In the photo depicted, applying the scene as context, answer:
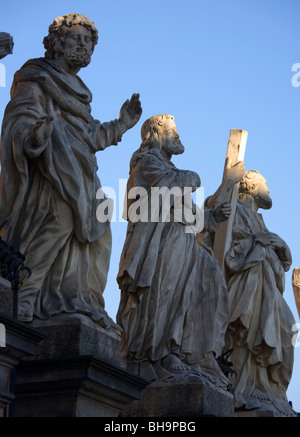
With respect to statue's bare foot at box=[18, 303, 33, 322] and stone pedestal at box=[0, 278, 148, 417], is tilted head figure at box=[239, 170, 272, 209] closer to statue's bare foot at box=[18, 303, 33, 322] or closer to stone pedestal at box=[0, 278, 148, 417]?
stone pedestal at box=[0, 278, 148, 417]

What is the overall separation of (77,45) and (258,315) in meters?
5.12

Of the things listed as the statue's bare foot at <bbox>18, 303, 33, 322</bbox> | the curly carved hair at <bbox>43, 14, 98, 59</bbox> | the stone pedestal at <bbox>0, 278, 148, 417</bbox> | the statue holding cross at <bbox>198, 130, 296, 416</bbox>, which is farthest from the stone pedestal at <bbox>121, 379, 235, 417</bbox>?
the curly carved hair at <bbox>43, 14, 98, 59</bbox>

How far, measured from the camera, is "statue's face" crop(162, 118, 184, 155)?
14.1 metres

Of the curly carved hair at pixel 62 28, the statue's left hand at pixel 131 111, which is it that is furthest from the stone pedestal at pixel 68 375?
the curly carved hair at pixel 62 28

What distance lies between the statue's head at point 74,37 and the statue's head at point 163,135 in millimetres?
2111

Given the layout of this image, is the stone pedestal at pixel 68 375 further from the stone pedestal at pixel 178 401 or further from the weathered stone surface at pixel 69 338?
the stone pedestal at pixel 178 401

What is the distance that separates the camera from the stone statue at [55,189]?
37.1 ft

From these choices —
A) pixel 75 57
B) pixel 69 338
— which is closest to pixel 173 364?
pixel 69 338

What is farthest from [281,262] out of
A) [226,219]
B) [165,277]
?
[165,277]

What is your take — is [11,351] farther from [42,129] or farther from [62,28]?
[62,28]

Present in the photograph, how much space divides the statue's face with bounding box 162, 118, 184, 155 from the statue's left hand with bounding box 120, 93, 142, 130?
1.43m

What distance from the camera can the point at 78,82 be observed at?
483 inches

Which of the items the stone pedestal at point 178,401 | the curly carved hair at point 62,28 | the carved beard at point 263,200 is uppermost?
the carved beard at point 263,200
